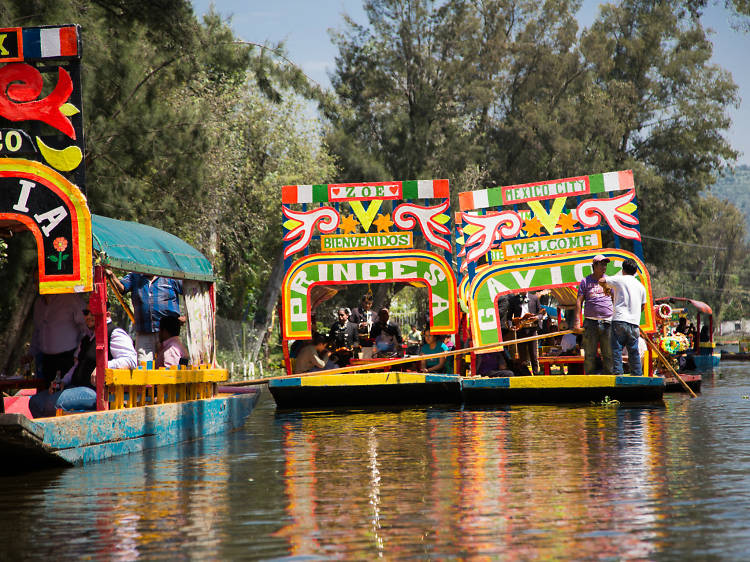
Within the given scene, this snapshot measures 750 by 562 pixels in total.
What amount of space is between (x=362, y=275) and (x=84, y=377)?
8680 mm

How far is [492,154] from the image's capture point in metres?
48.8

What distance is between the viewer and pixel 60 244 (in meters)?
10.1

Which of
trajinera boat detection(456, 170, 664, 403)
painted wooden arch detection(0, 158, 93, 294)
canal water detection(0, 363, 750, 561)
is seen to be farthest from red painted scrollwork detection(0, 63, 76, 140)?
trajinera boat detection(456, 170, 664, 403)

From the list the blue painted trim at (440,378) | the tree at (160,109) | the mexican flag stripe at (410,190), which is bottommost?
the blue painted trim at (440,378)

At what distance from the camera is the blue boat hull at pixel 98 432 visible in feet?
30.6

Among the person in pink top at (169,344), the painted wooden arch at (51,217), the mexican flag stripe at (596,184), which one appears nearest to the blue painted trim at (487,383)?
the mexican flag stripe at (596,184)

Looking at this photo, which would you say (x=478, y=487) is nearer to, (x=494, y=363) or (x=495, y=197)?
(x=494, y=363)

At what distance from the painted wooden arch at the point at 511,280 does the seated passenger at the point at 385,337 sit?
2925mm

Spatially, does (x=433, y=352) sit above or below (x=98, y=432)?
above

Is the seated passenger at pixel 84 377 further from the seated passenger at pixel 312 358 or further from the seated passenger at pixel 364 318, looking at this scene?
the seated passenger at pixel 364 318

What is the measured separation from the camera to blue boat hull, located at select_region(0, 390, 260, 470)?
9.32m

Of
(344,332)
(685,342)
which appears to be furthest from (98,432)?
(685,342)

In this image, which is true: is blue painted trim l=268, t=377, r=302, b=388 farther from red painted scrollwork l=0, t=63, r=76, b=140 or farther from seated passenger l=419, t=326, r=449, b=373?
red painted scrollwork l=0, t=63, r=76, b=140

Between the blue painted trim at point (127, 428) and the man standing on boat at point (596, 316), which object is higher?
the man standing on boat at point (596, 316)
